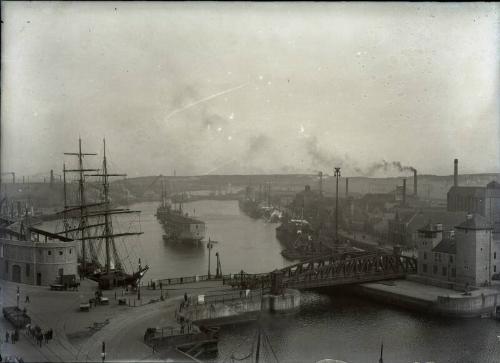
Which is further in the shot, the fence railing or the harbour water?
the fence railing

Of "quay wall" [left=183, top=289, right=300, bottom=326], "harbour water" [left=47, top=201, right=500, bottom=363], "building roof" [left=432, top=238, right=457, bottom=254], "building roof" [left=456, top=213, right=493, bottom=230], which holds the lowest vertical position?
"harbour water" [left=47, top=201, right=500, bottom=363]

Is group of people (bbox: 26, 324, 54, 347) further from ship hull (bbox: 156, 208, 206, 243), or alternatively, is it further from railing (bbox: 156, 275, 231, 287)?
ship hull (bbox: 156, 208, 206, 243)

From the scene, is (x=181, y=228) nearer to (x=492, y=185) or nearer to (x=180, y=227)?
(x=180, y=227)

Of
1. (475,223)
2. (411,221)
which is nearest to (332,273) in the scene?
(475,223)

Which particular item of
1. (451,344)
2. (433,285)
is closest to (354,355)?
(451,344)

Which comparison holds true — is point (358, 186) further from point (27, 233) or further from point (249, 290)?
point (27, 233)

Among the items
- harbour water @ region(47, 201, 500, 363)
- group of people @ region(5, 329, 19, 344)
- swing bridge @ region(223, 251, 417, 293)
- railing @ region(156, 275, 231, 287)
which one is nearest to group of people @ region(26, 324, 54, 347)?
group of people @ region(5, 329, 19, 344)

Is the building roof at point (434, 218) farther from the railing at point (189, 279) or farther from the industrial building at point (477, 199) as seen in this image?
the railing at point (189, 279)
